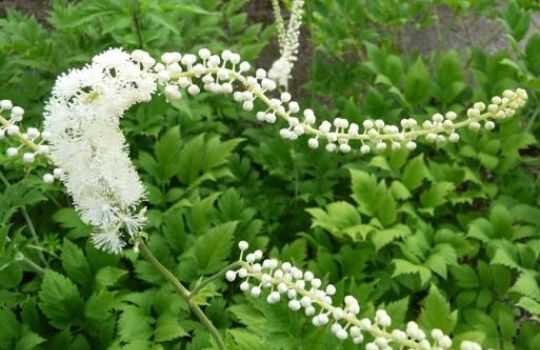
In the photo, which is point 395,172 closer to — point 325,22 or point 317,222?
→ point 317,222

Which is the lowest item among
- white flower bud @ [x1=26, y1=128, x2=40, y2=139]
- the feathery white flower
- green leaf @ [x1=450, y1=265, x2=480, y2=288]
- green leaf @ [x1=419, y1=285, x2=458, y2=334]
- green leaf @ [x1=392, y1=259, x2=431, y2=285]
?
green leaf @ [x1=450, y1=265, x2=480, y2=288]

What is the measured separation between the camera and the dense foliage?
8.07 feet

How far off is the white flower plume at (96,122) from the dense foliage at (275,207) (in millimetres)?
779

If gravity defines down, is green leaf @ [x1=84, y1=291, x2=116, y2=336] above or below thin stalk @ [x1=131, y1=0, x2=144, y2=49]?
below

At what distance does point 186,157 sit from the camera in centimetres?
296

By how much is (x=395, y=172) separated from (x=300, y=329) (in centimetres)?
128

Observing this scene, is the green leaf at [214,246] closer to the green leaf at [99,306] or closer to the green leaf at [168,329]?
the green leaf at [168,329]

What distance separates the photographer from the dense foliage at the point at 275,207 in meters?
2.46

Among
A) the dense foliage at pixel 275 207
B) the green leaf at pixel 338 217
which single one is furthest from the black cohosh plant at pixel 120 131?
the green leaf at pixel 338 217

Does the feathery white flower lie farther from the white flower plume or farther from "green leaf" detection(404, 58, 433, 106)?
the white flower plume

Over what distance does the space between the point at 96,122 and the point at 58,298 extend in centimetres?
125

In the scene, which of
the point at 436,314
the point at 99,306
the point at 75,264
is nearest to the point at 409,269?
the point at 436,314

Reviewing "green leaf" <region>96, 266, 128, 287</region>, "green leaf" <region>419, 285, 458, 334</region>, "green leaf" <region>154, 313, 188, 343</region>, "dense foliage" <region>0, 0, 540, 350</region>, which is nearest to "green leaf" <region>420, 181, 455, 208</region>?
"dense foliage" <region>0, 0, 540, 350</region>

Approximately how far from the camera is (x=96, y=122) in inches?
53.9
